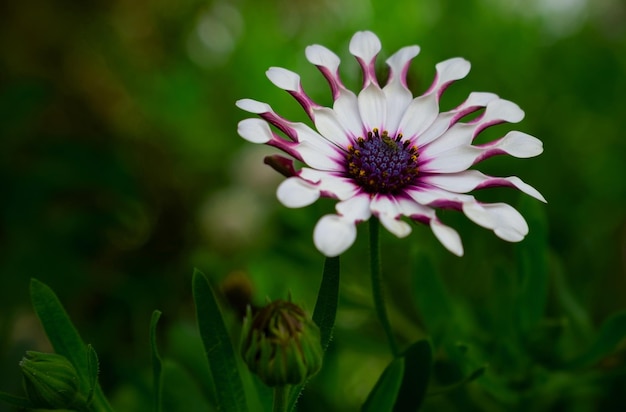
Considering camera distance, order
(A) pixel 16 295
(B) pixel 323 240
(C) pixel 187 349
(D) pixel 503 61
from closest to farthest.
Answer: (B) pixel 323 240, (C) pixel 187 349, (A) pixel 16 295, (D) pixel 503 61

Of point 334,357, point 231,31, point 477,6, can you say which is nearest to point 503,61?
point 477,6

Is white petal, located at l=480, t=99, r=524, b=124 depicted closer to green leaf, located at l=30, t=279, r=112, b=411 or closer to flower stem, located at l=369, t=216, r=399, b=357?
flower stem, located at l=369, t=216, r=399, b=357

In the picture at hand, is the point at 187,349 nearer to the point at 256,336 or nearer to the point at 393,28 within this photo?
the point at 256,336

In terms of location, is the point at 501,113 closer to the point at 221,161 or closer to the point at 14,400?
the point at 14,400

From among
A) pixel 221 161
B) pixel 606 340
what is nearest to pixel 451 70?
pixel 606 340

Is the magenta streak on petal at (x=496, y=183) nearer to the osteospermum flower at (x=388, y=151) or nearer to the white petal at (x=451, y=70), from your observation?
the osteospermum flower at (x=388, y=151)

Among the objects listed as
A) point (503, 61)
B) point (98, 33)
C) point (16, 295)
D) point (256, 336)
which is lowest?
point (16, 295)

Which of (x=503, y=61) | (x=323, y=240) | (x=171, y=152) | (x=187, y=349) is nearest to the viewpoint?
(x=323, y=240)

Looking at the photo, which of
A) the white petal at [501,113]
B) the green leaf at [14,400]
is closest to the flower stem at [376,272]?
the white petal at [501,113]

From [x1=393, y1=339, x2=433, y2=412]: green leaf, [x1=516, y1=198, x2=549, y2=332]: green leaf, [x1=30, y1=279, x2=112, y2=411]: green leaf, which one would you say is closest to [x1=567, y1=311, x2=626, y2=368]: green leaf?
[x1=516, y1=198, x2=549, y2=332]: green leaf
